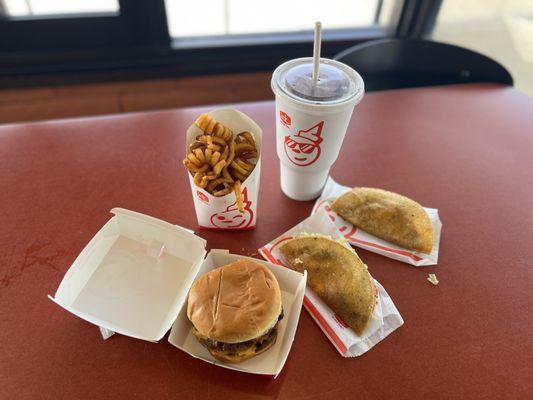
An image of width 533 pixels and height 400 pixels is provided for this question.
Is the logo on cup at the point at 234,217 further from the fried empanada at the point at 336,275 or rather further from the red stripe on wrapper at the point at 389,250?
the red stripe on wrapper at the point at 389,250

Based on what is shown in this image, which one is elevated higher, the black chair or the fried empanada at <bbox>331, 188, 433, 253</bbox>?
the black chair

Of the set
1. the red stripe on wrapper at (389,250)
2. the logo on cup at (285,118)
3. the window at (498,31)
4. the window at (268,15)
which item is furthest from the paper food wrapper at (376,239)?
the window at (498,31)

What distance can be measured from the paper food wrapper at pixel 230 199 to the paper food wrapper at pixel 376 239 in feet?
0.60

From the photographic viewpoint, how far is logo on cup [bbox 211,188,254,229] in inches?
32.2

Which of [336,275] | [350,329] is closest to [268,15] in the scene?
[336,275]

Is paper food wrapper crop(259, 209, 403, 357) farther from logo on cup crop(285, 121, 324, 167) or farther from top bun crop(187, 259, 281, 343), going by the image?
logo on cup crop(285, 121, 324, 167)

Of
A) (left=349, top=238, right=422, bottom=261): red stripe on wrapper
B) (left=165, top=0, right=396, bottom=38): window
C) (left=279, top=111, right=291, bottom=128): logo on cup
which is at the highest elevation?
(left=279, top=111, right=291, bottom=128): logo on cup

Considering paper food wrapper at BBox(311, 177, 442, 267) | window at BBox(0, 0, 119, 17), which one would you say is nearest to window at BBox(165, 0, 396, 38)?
window at BBox(0, 0, 119, 17)

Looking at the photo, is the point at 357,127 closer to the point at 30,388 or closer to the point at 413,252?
the point at 413,252

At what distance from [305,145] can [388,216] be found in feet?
0.86

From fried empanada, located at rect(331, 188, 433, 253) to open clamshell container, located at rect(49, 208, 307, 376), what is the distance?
0.26m

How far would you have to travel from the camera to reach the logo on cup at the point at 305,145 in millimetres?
811

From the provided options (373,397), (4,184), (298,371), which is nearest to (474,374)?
(373,397)

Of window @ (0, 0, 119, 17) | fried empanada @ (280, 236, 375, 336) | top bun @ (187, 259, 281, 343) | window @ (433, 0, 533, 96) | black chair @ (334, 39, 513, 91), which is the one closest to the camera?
top bun @ (187, 259, 281, 343)
